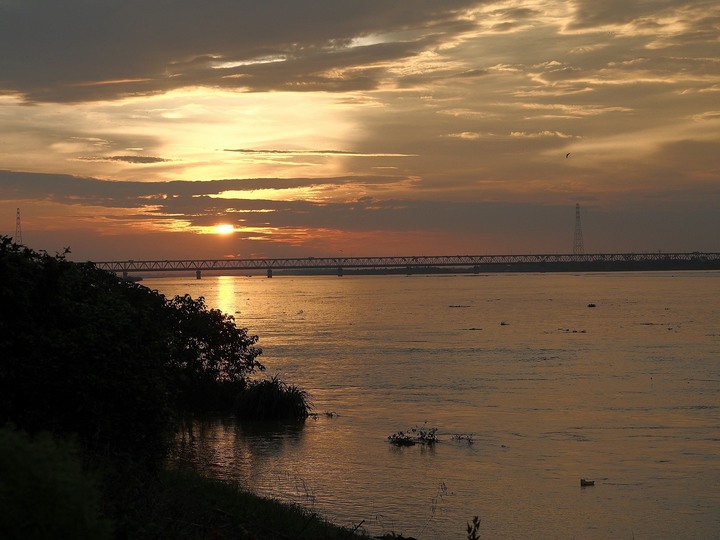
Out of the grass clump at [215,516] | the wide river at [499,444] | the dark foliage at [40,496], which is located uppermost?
the dark foliage at [40,496]

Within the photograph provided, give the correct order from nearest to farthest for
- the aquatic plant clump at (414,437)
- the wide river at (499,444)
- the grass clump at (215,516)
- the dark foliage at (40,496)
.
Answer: the dark foliage at (40,496)
the grass clump at (215,516)
the wide river at (499,444)
the aquatic plant clump at (414,437)

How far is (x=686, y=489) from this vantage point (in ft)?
97.0

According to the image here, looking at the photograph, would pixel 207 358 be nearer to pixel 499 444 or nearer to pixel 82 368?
pixel 499 444

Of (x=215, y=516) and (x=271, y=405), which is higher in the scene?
(x=215, y=516)

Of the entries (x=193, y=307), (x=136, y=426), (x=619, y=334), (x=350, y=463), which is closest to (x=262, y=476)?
(x=350, y=463)

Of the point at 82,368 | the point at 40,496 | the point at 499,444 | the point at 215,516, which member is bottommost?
the point at 499,444

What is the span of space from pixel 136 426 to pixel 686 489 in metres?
18.8

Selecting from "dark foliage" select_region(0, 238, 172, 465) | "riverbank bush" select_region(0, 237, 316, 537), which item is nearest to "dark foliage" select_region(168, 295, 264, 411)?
"riverbank bush" select_region(0, 237, 316, 537)

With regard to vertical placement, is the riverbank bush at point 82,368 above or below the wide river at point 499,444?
above

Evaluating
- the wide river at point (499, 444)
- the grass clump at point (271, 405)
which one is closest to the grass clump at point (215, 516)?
the wide river at point (499, 444)

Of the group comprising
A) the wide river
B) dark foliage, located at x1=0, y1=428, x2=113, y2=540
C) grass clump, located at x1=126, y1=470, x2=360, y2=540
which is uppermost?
dark foliage, located at x1=0, y1=428, x2=113, y2=540

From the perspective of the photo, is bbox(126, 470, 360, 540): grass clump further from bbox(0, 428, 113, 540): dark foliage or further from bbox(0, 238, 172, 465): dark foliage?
bbox(0, 428, 113, 540): dark foliage

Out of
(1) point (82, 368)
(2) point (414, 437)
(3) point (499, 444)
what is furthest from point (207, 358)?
(1) point (82, 368)

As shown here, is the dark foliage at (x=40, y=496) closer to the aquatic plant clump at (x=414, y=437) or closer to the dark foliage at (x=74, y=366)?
the dark foliage at (x=74, y=366)
